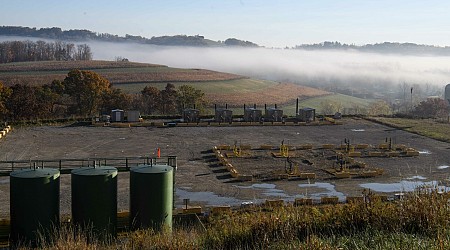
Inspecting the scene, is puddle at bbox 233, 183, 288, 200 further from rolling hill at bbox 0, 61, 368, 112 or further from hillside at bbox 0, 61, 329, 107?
hillside at bbox 0, 61, 329, 107

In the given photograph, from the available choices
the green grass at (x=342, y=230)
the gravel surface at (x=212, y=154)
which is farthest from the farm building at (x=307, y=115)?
the green grass at (x=342, y=230)

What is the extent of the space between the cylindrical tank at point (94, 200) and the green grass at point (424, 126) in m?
29.1

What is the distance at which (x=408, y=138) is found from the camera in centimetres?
3750

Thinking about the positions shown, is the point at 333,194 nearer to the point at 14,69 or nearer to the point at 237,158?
the point at 237,158

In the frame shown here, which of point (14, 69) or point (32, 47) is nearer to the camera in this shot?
point (14, 69)

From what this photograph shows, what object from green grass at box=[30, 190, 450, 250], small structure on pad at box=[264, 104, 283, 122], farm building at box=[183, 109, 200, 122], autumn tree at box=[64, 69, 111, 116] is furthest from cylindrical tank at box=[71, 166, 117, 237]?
autumn tree at box=[64, 69, 111, 116]

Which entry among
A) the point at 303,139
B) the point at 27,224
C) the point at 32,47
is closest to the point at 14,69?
the point at 32,47

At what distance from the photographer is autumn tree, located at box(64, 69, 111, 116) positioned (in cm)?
5116

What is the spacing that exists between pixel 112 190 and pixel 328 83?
181360 mm

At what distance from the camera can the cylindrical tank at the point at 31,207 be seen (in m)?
13.5

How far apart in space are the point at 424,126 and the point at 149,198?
35.1 metres

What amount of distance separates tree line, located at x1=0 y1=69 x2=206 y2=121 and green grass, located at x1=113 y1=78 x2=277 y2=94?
2691 centimetres

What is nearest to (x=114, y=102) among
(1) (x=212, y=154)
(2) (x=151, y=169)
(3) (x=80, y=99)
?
(3) (x=80, y=99)

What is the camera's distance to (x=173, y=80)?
90.9 m
